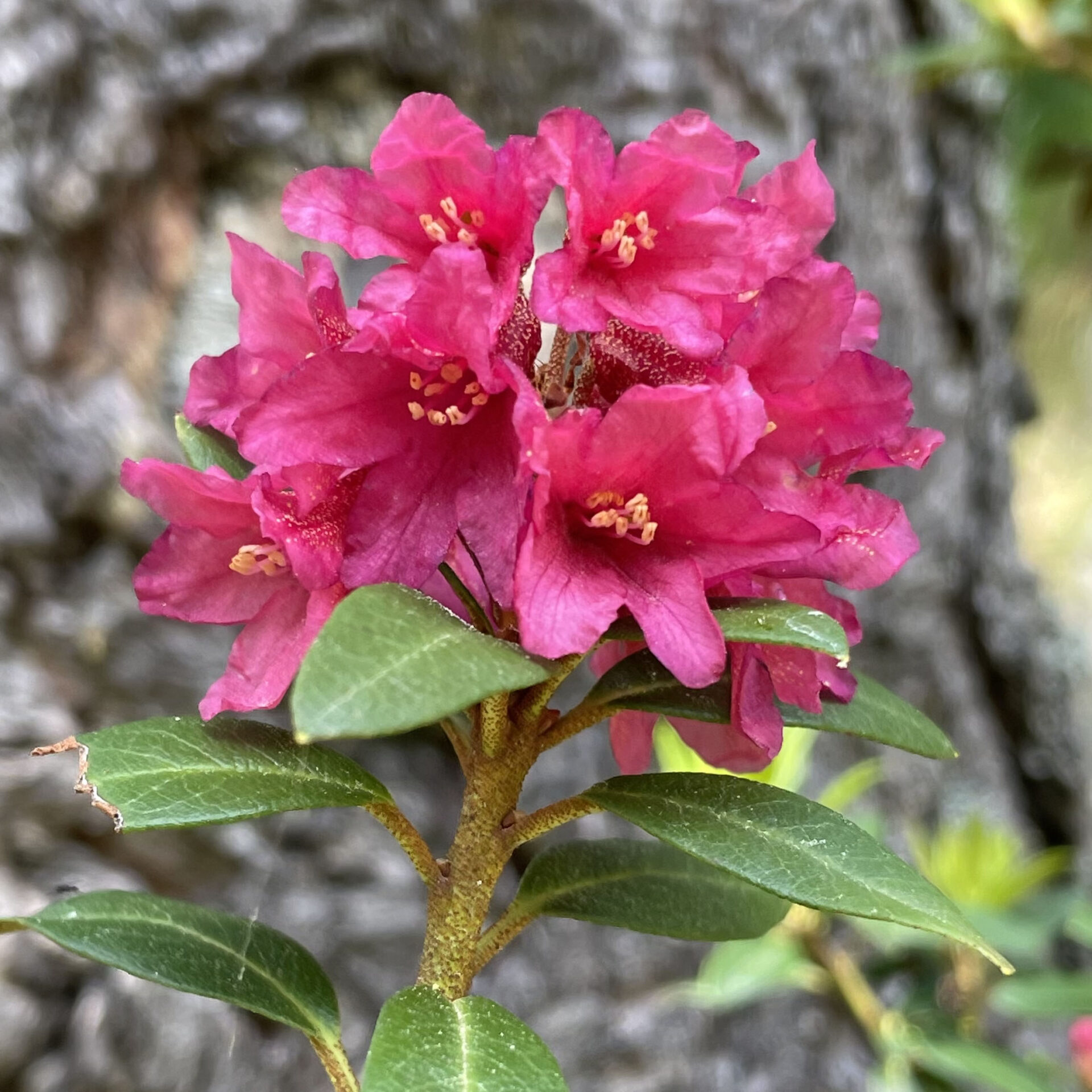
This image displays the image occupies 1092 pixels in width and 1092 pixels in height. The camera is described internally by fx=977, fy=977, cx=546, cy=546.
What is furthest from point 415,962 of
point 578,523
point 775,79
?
point 775,79

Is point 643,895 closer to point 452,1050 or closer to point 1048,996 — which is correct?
point 452,1050

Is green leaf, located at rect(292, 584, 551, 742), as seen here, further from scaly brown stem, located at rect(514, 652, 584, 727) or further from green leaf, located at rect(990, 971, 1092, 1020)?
green leaf, located at rect(990, 971, 1092, 1020)

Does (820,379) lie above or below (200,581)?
above

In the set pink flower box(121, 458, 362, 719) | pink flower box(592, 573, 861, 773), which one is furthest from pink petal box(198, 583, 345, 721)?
pink flower box(592, 573, 861, 773)

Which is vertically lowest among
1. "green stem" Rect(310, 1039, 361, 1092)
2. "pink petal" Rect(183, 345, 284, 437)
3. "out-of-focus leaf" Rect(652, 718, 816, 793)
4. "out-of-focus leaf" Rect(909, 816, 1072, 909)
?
"out-of-focus leaf" Rect(909, 816, 1072, 909)

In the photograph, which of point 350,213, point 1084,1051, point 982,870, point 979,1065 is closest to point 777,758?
point 979,1065

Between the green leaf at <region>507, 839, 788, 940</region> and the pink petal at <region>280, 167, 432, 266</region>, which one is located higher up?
the pink petal at <region>280, 167, 432, 266</region>
